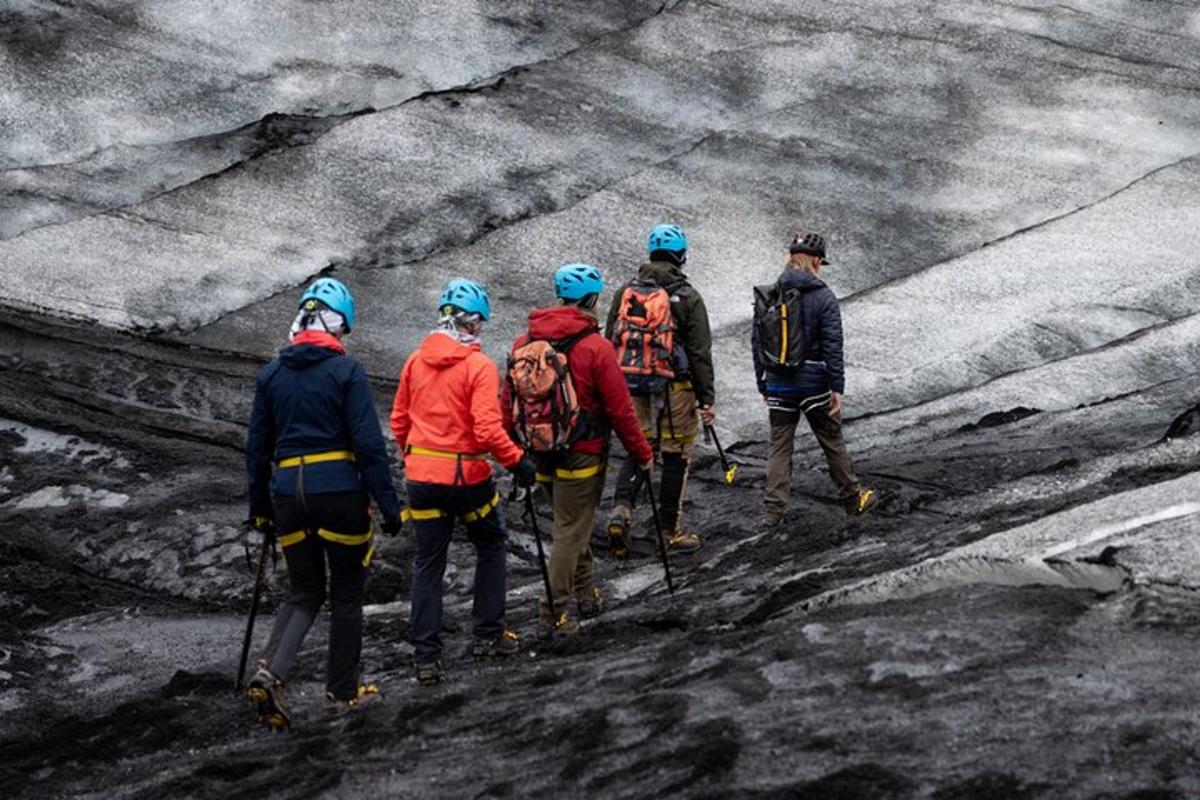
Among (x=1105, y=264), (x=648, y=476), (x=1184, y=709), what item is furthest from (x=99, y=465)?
(x=1105, y=264)

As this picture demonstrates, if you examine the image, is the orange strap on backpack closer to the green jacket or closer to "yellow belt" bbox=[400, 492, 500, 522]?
the green jacket

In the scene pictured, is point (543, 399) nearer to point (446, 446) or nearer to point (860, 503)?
point (446, 446)

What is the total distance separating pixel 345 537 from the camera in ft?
24.8

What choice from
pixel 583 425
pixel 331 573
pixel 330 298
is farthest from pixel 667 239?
pixel 331 573

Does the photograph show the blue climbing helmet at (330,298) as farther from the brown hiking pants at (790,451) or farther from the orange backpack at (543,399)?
the brown hiking pants at (790,451)

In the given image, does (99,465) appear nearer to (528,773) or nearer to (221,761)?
(221,761)

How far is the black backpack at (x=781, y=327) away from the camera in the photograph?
33.5 feet

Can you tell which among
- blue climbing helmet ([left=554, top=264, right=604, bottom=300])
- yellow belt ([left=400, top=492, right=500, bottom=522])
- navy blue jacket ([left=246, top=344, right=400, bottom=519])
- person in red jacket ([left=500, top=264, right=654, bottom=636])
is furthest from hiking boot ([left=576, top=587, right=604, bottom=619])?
navy blue jacket ([left=246, top=344, right=400, bottom=519])

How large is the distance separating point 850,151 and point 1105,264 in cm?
320

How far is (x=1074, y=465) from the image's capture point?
11.2 m

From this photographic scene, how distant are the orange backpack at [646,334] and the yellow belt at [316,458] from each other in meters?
3.11

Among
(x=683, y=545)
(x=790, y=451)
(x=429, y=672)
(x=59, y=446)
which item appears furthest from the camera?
(x=59, y=446)

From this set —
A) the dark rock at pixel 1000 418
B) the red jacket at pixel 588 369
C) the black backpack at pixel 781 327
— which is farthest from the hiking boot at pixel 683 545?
the dark rock at pixel 1000 418

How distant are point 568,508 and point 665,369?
174 cm
